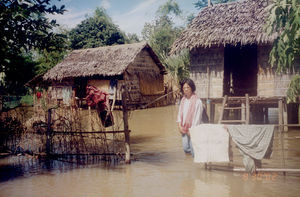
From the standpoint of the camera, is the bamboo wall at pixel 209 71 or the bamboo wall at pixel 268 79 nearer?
the bamboo wall at pixel 268 79

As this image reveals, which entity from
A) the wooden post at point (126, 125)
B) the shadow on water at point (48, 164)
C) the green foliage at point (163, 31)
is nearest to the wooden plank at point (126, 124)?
the wooden post at point (126, 125)

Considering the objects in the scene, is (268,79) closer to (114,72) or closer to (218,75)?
(218,75)

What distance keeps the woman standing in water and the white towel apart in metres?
0.30

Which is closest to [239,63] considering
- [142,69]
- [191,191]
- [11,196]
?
[142,69]

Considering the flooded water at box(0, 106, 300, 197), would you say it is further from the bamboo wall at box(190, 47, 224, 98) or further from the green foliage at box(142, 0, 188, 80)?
the green foliage at box(142, 0, 188, 80)

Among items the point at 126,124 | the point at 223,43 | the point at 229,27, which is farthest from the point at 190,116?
the point at 229,27

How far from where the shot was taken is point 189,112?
5.22 m

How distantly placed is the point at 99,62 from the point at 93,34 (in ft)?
31.9

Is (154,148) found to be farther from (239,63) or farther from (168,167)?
(239,63)

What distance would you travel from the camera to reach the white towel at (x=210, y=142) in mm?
4750

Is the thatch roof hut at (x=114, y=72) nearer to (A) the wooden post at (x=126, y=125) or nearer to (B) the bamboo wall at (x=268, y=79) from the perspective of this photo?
(B) the bamboo wall at (x=268, y=79)

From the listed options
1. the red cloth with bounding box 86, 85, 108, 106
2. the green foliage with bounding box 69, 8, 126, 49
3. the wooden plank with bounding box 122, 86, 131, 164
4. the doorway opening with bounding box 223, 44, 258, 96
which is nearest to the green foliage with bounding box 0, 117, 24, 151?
the red cloth with bounding box 86, 85, 108, 106

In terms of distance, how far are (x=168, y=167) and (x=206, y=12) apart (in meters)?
6.78

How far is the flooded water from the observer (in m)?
4.46
